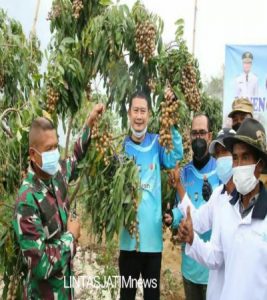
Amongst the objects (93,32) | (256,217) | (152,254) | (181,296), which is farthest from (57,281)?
(181,296)

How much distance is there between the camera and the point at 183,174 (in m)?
2.85

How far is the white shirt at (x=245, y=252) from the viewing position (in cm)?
172

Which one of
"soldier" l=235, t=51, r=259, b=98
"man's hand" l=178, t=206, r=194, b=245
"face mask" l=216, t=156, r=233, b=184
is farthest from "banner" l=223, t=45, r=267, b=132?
"man's hand" l=178, t=206, r=194, b=245

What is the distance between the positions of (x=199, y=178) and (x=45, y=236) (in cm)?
114

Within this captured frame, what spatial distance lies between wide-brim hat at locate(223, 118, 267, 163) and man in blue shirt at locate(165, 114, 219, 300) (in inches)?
35.2

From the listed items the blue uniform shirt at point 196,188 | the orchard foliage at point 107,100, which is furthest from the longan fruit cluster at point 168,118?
the blue uniform shirt at point 196,188

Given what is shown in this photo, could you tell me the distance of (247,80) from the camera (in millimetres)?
4922

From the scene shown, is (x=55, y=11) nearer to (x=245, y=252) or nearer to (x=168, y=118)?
(x=168, y=118)

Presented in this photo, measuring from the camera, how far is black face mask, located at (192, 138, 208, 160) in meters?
2.73

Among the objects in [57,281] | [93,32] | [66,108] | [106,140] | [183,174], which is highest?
[93,32]

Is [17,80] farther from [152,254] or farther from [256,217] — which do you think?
[256,217]

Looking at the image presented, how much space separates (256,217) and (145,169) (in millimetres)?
1043

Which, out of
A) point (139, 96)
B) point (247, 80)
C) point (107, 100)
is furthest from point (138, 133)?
point (247, 80)

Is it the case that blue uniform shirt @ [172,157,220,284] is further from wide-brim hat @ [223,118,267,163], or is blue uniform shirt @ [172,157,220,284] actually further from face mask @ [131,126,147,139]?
wide-brim hat @ [223,118,267,163]
